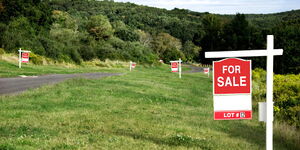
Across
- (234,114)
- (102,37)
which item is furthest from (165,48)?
(234,114)

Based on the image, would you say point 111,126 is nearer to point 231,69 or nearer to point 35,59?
point 231,69

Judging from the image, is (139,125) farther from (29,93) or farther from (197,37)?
(197,37)

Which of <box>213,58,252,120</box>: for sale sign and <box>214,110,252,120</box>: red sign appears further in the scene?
<box>214,110,252,120</box>: red sign

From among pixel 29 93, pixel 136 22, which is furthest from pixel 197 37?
pixel 29 93

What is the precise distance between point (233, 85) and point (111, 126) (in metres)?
3.92

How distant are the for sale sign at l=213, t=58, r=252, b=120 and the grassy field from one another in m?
1.60

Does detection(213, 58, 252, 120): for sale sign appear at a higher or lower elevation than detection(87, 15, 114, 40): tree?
lower

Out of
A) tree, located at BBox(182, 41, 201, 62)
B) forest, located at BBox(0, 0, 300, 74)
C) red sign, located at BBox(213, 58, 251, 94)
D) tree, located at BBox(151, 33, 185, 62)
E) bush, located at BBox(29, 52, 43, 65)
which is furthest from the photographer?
tree, located at BBox(182, 41, 201, 62)

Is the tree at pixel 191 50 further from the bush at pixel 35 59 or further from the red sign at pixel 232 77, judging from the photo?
the red sign at pixel 232 77

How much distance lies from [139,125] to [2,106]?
4.17 meters

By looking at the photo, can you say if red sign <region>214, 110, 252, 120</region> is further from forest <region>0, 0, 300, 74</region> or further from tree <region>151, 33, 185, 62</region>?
tree <region>151, 33, 185, 62</region>

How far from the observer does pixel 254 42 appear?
247ft

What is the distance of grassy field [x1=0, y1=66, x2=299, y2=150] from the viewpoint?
7.30m

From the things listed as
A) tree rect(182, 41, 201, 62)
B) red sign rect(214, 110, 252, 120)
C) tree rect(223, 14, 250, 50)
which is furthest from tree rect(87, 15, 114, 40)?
red sign rect(214, 110, 252, 120)
